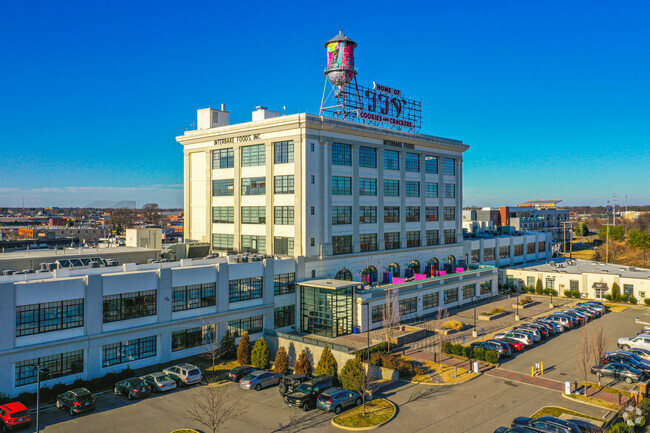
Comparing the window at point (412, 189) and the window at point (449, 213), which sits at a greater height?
the window at point (412, 189)

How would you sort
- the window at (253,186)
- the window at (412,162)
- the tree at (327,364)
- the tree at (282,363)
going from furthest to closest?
the window at (412,162) → the window at (253,186) → the tree at (282,363) → the tree at (327,364)

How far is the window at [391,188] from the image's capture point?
227 ft

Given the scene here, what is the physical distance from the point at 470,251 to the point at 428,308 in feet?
77.0

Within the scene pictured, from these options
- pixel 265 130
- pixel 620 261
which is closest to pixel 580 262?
pixel 620 261

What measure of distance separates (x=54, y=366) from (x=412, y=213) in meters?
50.4

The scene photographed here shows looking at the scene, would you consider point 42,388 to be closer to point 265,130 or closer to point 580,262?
point 265,130

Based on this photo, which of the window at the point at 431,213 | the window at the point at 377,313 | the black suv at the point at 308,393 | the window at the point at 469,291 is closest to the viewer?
the black suv at the point at 308,393

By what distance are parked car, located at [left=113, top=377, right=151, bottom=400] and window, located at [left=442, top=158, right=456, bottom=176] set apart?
56.9 metres

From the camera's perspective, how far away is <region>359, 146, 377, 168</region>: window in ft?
216

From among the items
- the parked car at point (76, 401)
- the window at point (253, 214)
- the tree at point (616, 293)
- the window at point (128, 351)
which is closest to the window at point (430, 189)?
the window at point (253, 214)

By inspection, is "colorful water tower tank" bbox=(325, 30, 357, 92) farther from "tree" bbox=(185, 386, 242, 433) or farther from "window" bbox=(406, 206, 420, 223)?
"tree" bbox=(185, 386, 242, 433)

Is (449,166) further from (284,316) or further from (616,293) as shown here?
(284,316)

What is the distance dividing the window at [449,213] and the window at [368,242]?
59.6 feet

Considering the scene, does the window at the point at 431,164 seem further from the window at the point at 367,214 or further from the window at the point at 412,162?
the window at the point at 367,214
